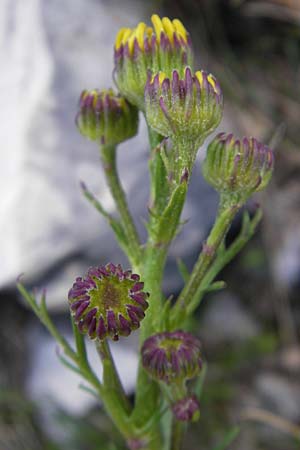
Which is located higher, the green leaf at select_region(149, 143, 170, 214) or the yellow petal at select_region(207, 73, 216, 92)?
the yellow petal at select_region(207, 73, 216, 92)

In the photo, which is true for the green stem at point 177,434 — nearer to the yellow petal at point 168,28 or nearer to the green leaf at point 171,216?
the green leaf at point 171,216

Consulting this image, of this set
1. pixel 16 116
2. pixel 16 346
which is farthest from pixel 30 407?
pixel 16 116

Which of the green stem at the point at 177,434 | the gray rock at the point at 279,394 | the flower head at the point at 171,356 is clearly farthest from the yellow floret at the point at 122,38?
the gray rock at the point at 279,394

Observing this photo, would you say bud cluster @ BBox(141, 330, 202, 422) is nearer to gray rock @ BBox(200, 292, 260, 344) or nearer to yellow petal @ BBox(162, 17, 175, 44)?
yellow petal @ BBox(162, 17, 175, 44)

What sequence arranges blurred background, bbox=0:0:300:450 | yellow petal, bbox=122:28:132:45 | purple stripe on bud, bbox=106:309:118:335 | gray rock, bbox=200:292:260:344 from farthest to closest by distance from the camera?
gray rock, bbox=200:292:260:344, blurred background, bbox=0:0:300:450, yellow petal, bbox=122:28:132:45, purple stripe on bud, bbox=106:309:118:335

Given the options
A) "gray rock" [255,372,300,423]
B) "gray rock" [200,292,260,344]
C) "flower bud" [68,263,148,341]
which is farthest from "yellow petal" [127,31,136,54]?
"gray rock" [255,372,300,423]

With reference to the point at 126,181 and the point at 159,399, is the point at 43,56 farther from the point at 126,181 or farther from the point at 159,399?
the point at 159,399
